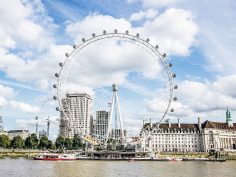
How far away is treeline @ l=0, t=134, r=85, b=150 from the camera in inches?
5684

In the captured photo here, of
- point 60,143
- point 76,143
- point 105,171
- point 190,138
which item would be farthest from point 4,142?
point 190,138

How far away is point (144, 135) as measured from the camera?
11769cm

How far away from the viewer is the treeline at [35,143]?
144375mm

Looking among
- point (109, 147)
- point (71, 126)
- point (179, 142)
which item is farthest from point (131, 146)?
point (179, 142)

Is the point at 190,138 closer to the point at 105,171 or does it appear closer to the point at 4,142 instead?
the point at 4,142

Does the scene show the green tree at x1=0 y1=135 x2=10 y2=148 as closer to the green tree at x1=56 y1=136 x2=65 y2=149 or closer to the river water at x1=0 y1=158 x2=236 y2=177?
the green tree at x1=56 y1=136 x2=65 y2=149

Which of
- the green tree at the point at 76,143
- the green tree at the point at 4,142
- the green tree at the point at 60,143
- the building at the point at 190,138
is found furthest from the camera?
the building at the point at 190,138

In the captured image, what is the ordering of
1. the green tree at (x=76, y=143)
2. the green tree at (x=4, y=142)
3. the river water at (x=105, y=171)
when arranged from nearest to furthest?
the river water at (x=105, y=171) < the green tree at (x=4, y=142) < the green tree at (x=76, y=143)

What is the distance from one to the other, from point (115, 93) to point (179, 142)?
307ft

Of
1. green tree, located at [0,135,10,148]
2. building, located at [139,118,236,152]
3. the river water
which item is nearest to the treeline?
green tree, located at [0,135,10,148]

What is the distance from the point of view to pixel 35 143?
6250 inches

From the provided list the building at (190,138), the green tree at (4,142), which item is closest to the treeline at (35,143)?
the green tree at (4,142)

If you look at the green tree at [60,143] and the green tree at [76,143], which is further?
the green tree at [76,143]

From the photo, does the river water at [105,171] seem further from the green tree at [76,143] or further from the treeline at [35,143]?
the green tree at [76,143]
